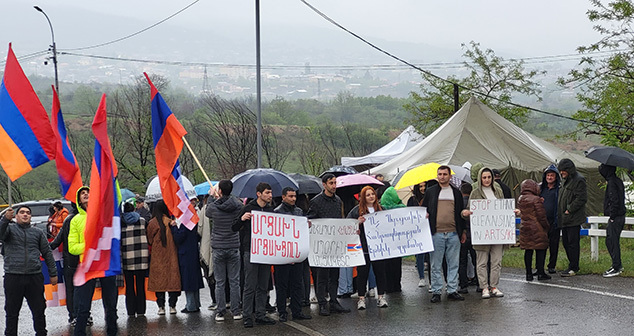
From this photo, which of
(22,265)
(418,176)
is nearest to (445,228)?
(418,176)

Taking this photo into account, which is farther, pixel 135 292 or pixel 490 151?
pixel 490 151

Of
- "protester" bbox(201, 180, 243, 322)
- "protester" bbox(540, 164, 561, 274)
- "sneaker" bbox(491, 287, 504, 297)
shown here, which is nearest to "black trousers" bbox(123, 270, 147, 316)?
"protester" bbox(201, 180, 243, 322)

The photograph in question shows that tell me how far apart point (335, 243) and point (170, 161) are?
8.52ft

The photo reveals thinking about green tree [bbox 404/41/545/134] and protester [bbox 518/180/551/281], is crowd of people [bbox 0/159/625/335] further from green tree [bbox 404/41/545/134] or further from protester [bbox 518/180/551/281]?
green tree [bbox 404/41/545/134]

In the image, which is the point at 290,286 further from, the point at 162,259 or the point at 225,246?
the point at 162,259

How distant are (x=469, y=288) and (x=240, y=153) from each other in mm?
40775

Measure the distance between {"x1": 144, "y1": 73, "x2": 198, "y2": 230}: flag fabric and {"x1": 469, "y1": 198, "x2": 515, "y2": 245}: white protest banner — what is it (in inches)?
160

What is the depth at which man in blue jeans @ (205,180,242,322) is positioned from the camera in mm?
11602

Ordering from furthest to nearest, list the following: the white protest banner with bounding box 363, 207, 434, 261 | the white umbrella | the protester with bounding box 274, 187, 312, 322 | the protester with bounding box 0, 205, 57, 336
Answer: the white umbrella → the white protest banner with bounding box 363, 207, 434, 261 → the protester with bounding box 274, 187, 312, 322 → the protester with bounding box 0, 205, 57, 336

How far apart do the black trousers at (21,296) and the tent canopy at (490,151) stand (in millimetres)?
15945

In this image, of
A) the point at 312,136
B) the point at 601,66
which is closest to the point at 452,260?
the point at 601,66

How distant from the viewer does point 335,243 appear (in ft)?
40.1

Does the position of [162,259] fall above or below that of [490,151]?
below

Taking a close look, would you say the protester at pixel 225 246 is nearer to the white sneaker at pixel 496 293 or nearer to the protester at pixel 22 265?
the protester at pixel 22 265
